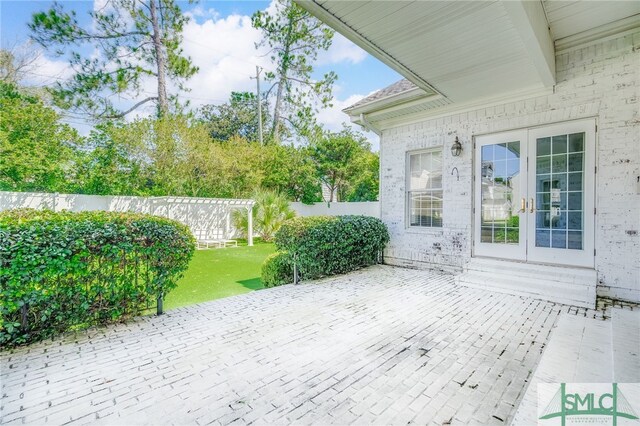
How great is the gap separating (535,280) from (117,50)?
17599mm

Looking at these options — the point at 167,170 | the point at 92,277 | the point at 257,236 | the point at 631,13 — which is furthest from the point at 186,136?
the point at 631,13

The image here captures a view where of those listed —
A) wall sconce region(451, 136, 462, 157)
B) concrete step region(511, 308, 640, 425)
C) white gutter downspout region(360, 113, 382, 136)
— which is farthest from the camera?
white gutter downspout region(360, 113, 382, 136)

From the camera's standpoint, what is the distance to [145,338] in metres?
3.12

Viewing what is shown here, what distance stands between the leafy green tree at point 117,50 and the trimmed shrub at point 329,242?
40.1 ft

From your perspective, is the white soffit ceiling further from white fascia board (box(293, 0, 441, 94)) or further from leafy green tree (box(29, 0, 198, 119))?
leafy green tree (box(29, 0, 198, 119))

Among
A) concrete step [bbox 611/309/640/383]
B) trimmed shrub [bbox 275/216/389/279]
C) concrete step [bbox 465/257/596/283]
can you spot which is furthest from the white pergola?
concrete step [bbox 611/309/640/383]

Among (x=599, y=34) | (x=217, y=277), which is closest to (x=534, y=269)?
(x=599, y=34)

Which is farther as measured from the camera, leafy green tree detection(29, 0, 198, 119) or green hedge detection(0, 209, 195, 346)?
leafy green tree detection(29, 0, 198, 119)

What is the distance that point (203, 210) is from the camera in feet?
41.2

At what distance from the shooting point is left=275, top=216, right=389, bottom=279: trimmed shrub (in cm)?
536

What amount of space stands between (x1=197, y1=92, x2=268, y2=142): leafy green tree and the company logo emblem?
74.3 feet

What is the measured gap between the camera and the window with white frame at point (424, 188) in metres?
6.58

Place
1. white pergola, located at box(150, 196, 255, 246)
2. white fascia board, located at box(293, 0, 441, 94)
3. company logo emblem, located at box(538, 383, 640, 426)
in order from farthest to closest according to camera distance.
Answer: white pergola, located at box(150, 196, 255, 246) → white fascia board, located at box(293, 0, 441, 94) → company logo emblem, located at box(538, 383, 640, 426)

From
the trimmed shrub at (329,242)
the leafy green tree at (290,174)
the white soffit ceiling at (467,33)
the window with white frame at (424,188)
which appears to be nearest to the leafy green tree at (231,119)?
the leafy green tree at (290,174)
